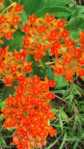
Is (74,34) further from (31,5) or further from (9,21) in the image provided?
(9,21)

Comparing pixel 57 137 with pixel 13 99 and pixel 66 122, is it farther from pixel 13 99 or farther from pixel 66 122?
pixel 13 99

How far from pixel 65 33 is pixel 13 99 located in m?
0.51

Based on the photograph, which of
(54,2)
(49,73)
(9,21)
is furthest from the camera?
(54,2)

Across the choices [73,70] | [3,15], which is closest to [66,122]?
[73,70]

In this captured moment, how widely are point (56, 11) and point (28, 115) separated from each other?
1.10 meters

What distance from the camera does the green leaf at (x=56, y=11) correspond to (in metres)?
3.02

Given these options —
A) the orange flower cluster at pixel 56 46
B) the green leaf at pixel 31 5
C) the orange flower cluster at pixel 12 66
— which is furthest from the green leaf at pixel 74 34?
the orange flower cluster at pixel 12 66

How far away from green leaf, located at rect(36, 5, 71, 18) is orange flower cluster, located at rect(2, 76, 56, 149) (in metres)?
0.84

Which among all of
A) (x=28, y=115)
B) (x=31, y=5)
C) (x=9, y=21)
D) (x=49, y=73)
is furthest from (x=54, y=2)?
(x=28, y=115)

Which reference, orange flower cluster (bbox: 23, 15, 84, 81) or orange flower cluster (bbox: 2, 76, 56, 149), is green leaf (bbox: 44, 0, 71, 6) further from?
orange flower cluster (bbox: 2, 76, 56, 149)

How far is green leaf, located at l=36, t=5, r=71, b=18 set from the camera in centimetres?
302

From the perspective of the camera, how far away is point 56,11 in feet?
10.2

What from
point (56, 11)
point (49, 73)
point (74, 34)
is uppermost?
point (56, 11)

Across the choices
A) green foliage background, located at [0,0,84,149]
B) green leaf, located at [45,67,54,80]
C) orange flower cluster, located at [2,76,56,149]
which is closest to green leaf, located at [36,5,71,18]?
green foliage background, located at [0,0,84,149]
